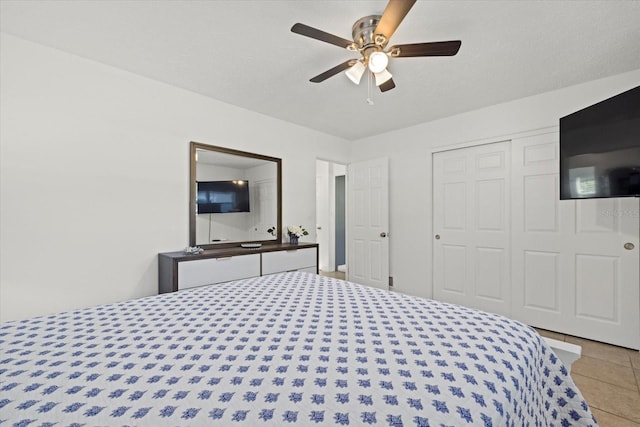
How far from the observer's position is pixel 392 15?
4.99ft

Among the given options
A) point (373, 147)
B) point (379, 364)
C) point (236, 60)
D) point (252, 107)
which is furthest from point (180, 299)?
A: point (373, 147)

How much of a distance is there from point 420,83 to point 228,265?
2.57 m

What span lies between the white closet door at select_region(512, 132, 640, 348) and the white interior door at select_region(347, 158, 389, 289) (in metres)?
1.60

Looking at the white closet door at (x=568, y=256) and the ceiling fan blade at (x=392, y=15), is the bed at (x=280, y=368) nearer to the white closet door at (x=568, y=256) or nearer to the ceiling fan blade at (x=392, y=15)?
the ceiling fan blade at (x=392, y=15)

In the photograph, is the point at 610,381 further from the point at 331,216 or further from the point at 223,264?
the point at 331,216

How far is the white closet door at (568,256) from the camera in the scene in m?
2.58

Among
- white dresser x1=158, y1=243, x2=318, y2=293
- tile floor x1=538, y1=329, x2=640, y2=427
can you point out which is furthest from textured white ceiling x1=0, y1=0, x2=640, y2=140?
tile floor x1=538, y1=329, x2=640, y2=427


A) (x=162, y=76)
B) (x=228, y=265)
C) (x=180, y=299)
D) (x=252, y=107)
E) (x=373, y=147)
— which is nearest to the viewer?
(x=180, y=299)

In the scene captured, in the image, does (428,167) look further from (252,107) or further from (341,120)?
(252,107)

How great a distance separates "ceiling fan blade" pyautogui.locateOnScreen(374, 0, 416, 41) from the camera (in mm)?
1425

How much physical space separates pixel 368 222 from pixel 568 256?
235 cm

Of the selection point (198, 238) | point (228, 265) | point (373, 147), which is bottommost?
point (228, 265)

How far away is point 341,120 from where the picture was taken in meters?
3.82

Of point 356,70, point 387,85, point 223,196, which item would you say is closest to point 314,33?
point 356,70
